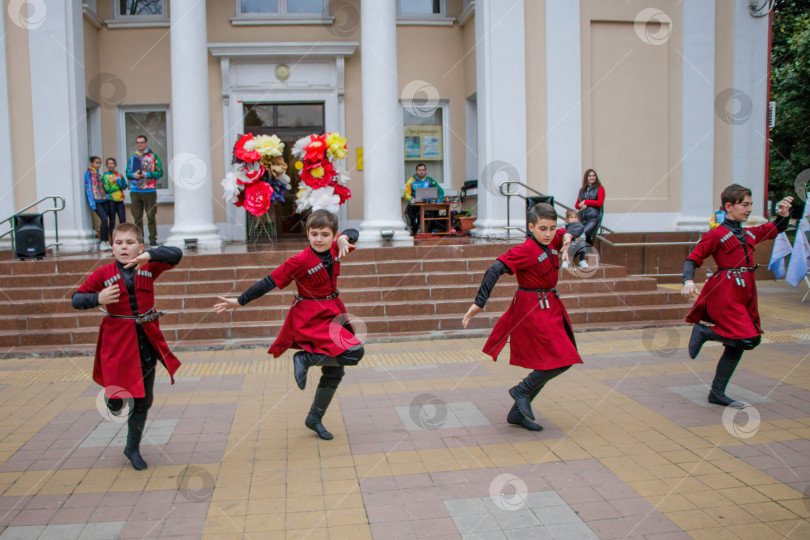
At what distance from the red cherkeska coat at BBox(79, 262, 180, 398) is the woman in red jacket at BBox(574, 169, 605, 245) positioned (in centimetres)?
936

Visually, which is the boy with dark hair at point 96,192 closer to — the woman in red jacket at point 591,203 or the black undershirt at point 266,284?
the woman in red jacket at point 591,203

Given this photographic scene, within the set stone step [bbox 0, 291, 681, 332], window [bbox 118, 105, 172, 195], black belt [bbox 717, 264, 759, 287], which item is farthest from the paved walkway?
window [bbox 118, 105, 172, 195]

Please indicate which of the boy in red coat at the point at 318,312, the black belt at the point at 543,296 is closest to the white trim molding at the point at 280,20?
the boy in red coat at the point at 318,312

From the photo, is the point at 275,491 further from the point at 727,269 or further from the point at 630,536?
the point at 727,269

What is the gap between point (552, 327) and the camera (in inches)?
204

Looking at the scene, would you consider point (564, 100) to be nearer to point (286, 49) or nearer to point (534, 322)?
point (286, 49)

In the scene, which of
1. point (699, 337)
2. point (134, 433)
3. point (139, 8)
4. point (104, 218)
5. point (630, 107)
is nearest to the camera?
point (134, 433)

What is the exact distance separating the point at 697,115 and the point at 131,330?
1298 centimetres

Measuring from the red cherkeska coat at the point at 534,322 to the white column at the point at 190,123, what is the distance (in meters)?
7.93

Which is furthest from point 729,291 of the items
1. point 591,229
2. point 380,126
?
point 380,126

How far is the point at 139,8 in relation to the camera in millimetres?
15688

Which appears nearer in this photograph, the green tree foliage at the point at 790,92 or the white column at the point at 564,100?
the white column at the point at 564,100

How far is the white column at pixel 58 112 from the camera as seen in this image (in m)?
12.7

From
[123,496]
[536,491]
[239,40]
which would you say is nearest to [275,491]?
[123,496]
